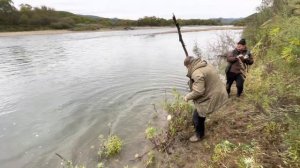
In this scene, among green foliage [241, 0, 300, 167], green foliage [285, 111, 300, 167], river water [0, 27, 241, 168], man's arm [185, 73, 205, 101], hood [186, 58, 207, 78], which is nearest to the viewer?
green foliage [285, 111, 300, 167]

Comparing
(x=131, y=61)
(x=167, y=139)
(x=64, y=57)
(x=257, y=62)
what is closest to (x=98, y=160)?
(x=167, y=139)

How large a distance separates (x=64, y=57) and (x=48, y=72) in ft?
20.5

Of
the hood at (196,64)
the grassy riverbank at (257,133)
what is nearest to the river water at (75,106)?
the grassy riverbank at (257,133)

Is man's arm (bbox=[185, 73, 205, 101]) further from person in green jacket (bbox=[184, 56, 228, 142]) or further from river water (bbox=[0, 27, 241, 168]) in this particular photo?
river water (bbox=[0, 27, 241, 168])

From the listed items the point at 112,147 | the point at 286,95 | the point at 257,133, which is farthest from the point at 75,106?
the point at 286,95

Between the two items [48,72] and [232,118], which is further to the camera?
[48,72]

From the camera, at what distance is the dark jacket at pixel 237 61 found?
24.0ft

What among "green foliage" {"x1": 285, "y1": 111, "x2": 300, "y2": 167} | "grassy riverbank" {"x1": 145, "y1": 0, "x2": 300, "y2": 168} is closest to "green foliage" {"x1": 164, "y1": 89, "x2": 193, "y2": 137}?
"grassy riverbank" {"x1": 145, "y1": 0, "x2": 300, "y2": 168}

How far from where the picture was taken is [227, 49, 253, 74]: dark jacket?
24.0 ft

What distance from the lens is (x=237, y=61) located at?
7426mm

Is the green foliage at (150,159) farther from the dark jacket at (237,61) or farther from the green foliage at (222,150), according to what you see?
the dark jacket at (237,61)

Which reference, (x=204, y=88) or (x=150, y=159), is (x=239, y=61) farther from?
(x=150, y=159)

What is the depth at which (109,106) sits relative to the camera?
967 cm

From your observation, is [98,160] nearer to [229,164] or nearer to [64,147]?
[64,147]
